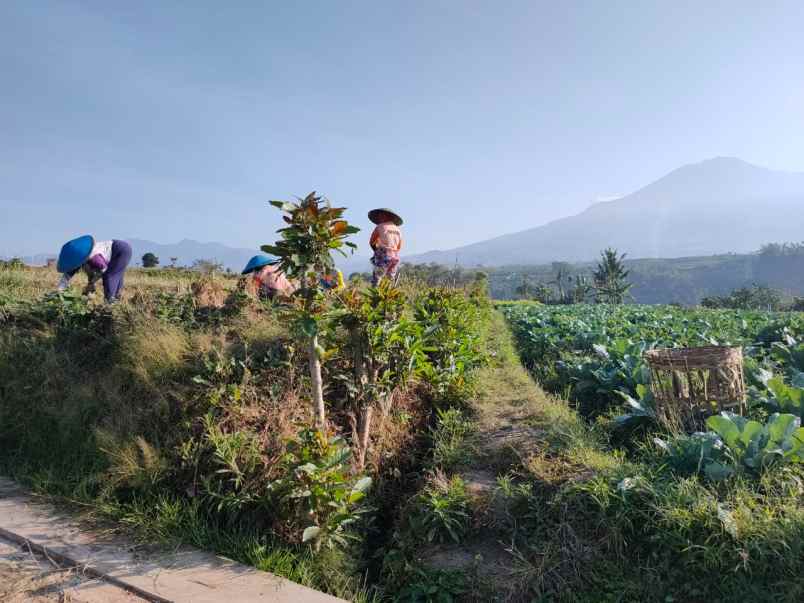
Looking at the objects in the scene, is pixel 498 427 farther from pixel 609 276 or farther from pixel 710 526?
pixel 609 276

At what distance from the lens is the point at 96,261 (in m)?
6.70

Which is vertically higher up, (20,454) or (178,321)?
(178,321)

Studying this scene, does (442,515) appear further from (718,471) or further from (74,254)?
(74,254)

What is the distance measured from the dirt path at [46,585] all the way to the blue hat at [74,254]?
4782mm

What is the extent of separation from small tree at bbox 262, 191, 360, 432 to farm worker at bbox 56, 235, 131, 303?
4.92 meters

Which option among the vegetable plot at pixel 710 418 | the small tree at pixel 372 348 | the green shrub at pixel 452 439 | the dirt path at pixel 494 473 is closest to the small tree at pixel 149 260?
the vegetable plot at pixel 710 418

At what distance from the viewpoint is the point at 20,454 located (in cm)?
398

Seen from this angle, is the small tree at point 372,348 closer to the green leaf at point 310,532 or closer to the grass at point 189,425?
the grass at point 189,425

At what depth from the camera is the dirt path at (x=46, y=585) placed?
239cm

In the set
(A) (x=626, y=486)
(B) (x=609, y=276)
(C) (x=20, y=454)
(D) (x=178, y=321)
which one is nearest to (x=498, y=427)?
(A) (x=626, y=486)

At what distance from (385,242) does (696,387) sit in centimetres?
466

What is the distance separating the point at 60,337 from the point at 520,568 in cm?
536

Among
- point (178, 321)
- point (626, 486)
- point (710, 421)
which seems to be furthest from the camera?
point (178, 321)

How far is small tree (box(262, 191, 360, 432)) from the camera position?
272 cm
